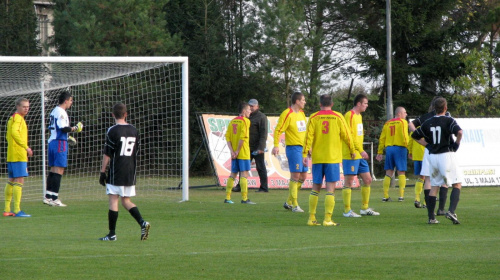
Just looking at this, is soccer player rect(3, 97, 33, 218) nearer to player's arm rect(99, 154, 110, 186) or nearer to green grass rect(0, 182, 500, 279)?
green grass rect(0, 182, 500, 279)

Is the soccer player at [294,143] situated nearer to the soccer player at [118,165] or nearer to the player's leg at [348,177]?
the player's leg at [348,177]

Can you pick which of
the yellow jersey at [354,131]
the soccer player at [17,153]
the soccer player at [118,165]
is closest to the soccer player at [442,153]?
the yellow jersey at [354,131]

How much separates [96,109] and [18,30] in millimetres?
15727

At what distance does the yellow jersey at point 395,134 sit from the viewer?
54.7ft

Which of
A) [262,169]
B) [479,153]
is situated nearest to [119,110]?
[262,169]

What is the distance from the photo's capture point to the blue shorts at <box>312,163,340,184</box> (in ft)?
37.9

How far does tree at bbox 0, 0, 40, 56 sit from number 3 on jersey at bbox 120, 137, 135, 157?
28.2 metres

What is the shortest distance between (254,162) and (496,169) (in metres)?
7.47

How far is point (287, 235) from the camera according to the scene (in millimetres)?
10188

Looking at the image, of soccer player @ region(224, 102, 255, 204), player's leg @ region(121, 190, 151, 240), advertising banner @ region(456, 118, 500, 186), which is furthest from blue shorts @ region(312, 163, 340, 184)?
advertising banner @ region(456, 118, 500, 186)

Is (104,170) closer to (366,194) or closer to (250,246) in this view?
(250,246)

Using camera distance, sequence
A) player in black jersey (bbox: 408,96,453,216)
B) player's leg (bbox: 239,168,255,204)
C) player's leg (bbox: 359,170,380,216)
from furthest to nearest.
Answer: player's leg (bbox: 239,168,255,204) < player's leg (bbox: 359,170,380,216) < player in black jersey (bbox: 408,96,453,216)

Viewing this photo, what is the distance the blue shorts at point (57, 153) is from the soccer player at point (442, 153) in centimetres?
762

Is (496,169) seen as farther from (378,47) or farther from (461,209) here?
(378,47)
